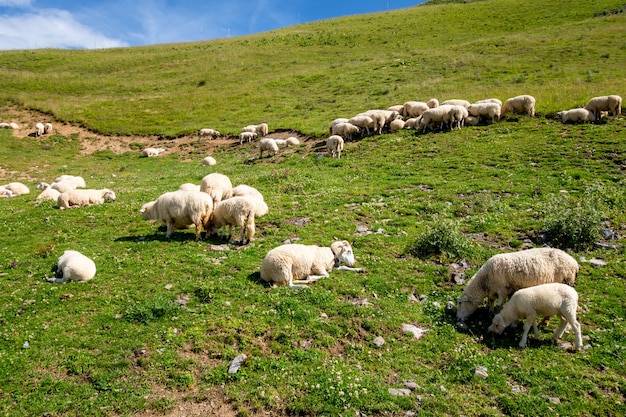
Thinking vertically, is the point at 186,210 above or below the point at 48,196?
below

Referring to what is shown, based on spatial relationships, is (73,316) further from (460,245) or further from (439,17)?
(439,17)

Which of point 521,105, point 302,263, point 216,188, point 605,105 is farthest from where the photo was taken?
point 521,105

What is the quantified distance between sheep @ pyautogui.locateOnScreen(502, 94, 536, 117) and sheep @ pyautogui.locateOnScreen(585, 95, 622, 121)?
121 inches

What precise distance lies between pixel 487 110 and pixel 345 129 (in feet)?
31.3

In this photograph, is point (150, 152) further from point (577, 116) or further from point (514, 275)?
point (514, 275)

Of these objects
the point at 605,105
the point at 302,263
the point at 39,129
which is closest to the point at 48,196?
the point at 302,263

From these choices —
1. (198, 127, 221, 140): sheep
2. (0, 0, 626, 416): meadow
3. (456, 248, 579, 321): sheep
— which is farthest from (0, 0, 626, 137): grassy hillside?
(456, 248, 579, 321): sheep

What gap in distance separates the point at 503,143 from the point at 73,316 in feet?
72.6

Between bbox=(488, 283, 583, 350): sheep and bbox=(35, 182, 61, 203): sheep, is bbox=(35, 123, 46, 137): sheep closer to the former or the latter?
bbox=(35, 182, 61, 203): sheep

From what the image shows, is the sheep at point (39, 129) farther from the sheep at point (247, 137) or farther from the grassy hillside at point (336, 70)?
the sheep at point (247, 137)

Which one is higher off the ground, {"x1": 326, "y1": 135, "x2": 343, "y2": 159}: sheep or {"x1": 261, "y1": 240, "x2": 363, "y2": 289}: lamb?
{"x1": 326, "y1": 135, "x2": 343, "y2": 159}: sheep

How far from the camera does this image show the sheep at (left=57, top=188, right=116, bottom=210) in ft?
57.5

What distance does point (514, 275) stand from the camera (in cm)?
893

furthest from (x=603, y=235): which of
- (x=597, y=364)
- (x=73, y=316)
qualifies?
(x=73, y=316)
